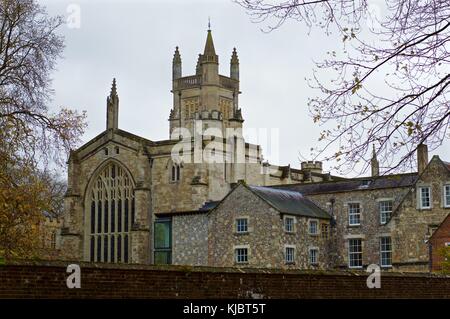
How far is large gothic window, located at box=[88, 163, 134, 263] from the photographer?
59250mm

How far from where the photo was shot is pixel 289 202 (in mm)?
50250

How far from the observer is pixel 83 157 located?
62.8m

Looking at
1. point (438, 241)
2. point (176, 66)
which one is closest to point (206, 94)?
point (176, 66)

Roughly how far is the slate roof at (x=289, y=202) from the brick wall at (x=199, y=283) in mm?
27061

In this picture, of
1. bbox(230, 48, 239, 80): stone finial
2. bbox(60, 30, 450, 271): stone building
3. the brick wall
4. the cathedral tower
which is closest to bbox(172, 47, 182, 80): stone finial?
the cathedral tower

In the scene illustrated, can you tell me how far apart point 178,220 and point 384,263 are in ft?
41.5

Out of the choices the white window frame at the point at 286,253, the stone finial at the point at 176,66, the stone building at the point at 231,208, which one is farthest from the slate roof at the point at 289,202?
the stone finial at the point at 176,66

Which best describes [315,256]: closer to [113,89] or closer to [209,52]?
[113,89]

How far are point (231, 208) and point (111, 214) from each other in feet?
47.3
